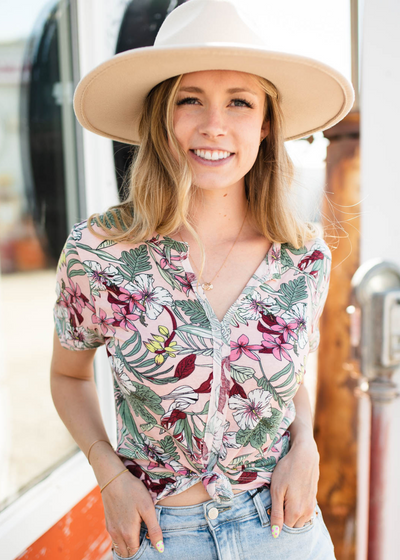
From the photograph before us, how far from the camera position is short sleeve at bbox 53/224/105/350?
1271 millimetres

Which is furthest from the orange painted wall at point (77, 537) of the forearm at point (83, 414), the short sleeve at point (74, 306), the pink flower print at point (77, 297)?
the pink flower print at point (77, 297)

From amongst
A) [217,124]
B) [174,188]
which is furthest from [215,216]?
[217,124]

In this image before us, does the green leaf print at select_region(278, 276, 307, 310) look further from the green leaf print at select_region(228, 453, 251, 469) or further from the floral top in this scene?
the green leaf print at select_region(228, 453, 251, 469)

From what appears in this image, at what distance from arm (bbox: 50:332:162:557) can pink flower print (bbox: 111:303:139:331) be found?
23 centimetres

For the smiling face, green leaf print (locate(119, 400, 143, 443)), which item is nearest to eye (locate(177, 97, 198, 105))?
the smiling face

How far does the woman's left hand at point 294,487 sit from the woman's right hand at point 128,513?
0.96 feet

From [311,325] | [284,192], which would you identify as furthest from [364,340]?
[284,192]

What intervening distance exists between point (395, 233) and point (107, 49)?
1.91 meters

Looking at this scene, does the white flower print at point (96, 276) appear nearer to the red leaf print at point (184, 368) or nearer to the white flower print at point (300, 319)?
the red leaf print at point (184, 368)

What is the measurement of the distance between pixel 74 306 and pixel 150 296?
209 millimetres

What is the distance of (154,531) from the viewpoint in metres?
1.17

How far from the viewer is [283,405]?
1282 mm

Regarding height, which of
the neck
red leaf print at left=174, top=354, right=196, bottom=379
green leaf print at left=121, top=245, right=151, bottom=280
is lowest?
red leaf print at left=174, top=354, right=196, bottom=379

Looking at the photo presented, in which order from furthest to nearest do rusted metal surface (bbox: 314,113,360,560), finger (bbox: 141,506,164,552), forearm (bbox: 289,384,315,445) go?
rusted metal surface (bbox: 314,113,360,560) → forearm (bbox: 289,384,315,445) → finger (bbox: 141,506,164,552)
